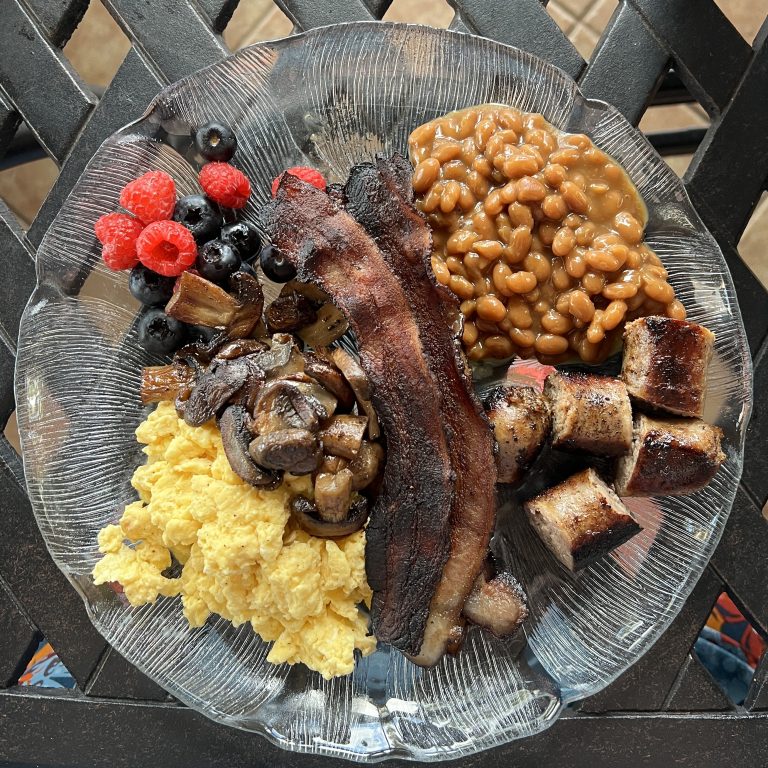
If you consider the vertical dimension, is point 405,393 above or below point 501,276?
below

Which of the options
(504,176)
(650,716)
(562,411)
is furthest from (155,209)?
(650,716)

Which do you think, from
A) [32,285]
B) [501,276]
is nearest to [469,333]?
[501,276]

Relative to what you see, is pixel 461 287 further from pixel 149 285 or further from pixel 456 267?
pixel 149 285

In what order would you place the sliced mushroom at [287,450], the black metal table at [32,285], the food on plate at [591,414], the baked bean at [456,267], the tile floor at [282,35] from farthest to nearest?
1. the tile floor at [282,35]
2. the black metal table at [32,285]
3. the baked bean at [456,267]
4. the food on plate at [591,414]
5. the sliced mushroom at [287,450]

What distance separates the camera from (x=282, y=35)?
2887 millimetres

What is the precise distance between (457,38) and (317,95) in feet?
1.36

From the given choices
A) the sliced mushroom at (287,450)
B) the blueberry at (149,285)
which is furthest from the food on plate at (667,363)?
the blueberry at (149,285)

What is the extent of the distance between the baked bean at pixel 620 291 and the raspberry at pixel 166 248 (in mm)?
1049

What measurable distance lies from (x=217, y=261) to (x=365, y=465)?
2.05ft

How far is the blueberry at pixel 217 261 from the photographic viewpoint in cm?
172

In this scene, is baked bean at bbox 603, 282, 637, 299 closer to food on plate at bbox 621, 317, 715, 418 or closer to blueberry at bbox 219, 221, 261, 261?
food on plate at bbox 621, 317, 715, 418

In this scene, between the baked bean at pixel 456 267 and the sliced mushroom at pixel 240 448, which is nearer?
the sliced mushroom at pixel 240 448

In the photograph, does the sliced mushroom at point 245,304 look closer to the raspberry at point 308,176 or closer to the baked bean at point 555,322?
the raspberry at point 308,176

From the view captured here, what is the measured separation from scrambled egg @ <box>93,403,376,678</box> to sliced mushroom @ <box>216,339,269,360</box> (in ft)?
0.59
